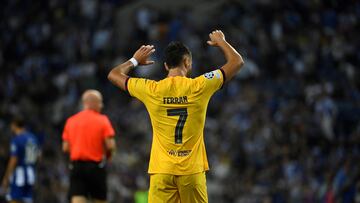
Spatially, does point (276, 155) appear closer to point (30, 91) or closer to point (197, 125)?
point (30, 91)

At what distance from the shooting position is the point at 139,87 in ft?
24.0

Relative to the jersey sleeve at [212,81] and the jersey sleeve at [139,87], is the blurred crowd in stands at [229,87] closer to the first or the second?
the jersey sleeve at [212,81]

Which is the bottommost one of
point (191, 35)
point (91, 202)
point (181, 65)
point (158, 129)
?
point (91, 202)

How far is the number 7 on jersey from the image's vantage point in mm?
7195

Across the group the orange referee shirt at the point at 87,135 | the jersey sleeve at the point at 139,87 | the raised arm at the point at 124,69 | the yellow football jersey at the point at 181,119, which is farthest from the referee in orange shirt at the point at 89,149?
the yellow football jersey at the point at 181,119

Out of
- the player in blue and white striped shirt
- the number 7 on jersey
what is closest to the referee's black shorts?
the player in blue and white striped shirt

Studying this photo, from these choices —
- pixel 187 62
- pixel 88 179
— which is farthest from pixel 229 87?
pixel 187 62

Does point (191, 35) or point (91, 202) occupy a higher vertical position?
point (191, 35)

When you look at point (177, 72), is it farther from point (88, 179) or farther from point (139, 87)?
point (88, 179)

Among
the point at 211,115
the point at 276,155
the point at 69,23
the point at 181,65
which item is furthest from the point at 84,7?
the point at 181,65

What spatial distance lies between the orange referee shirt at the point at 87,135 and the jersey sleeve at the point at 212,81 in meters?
4.50

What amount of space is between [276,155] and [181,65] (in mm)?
9849

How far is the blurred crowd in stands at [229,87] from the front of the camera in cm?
1650

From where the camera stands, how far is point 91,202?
12188 millimetres
